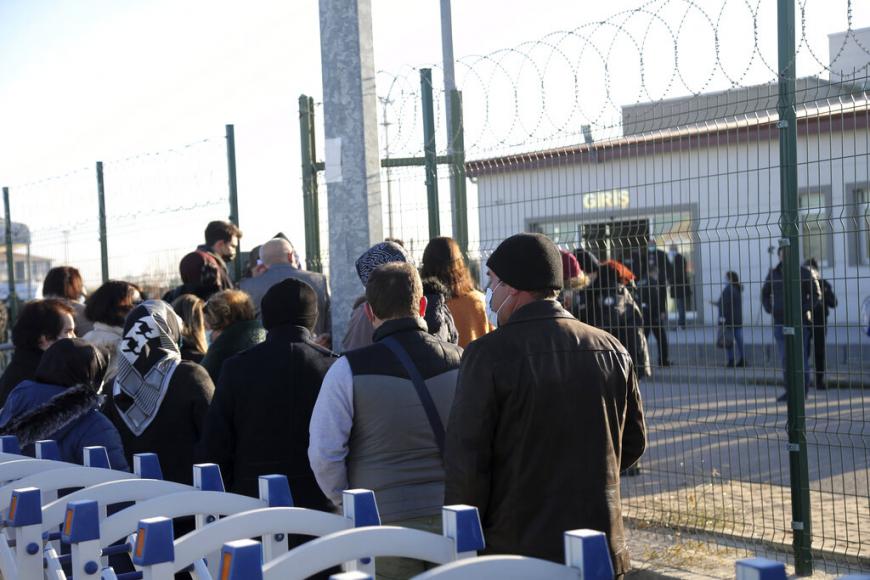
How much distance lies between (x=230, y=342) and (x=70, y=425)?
33.7 inches

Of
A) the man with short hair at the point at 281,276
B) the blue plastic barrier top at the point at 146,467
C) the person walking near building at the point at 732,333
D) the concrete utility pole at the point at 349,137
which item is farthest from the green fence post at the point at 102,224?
the blue plastic barrier top at the point at 146,467

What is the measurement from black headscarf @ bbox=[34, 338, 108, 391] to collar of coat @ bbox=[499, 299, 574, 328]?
2496mm

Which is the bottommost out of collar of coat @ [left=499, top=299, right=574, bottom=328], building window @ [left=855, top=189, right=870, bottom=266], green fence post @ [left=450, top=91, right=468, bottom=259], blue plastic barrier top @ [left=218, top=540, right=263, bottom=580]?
blue plastic barrier top @ [left=218, top=540, right=263, bottom=580]

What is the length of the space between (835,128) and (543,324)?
88.7 inches

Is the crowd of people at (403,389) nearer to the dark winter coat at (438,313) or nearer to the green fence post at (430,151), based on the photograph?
the dark winter coat at (438,313)

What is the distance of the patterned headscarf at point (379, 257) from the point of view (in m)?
5.28

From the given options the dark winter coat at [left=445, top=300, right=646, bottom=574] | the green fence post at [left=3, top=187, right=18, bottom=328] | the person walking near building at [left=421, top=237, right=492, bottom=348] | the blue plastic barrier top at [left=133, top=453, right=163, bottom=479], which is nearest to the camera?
the dark winter coat at [left=445, top=300, right=646, bottom=574]

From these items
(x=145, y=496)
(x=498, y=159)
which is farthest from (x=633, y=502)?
(x=145, y=496)

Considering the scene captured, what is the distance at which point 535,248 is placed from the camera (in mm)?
3570

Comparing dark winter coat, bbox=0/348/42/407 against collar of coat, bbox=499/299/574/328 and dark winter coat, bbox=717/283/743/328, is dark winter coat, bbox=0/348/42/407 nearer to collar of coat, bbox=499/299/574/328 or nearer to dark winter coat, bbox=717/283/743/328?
collar of coat, bbox=499/299/574/328

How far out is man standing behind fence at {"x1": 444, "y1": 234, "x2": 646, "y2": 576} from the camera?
11.1 feet

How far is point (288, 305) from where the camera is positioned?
4449mm

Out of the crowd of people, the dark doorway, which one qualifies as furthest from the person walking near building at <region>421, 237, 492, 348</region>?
the dark doorway

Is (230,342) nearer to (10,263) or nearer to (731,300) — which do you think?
(731,300)
